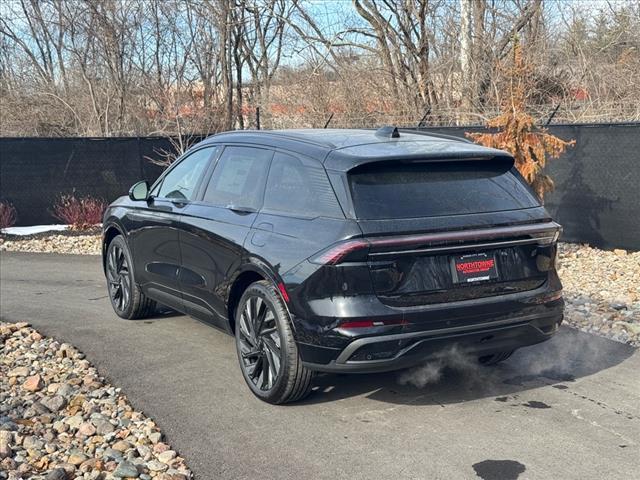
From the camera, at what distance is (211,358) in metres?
5.86

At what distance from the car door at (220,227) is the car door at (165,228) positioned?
0.16 m

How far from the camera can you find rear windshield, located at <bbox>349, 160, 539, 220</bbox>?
4.38 meters

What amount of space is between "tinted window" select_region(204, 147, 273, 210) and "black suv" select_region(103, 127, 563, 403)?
1 cm

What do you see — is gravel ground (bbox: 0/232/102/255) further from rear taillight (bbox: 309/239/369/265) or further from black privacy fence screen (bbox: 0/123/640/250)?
rear taillight (bbox: 309/239/369/265)

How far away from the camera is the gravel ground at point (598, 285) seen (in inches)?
262

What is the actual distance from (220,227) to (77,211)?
10.0 meters

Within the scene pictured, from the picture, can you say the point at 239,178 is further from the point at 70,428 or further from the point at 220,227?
the point at 70,428

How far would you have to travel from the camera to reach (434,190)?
→ 456cm

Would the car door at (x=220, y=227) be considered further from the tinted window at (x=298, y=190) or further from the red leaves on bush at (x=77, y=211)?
the red leaves on bush at (x=77, y=211)

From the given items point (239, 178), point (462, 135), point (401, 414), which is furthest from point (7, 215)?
point (401, 414)

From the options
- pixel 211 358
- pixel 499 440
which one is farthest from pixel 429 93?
pixel 499 440

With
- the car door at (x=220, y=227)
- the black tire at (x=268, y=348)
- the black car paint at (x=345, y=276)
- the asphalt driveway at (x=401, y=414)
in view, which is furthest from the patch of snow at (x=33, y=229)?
the black tire at (x=268, y=348)

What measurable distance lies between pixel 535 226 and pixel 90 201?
12156mm

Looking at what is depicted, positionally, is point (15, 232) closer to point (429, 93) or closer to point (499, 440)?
point (429, 93)
